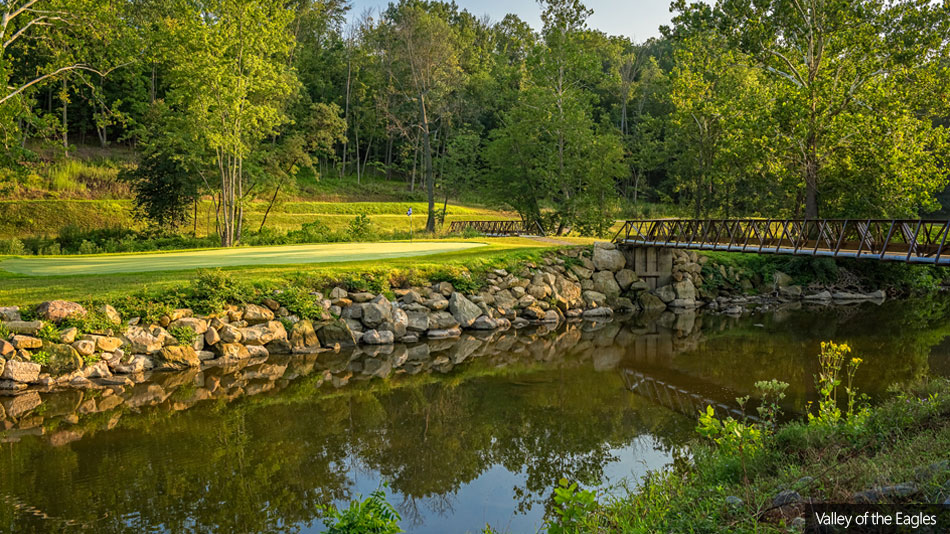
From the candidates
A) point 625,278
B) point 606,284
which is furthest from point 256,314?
point 625,278

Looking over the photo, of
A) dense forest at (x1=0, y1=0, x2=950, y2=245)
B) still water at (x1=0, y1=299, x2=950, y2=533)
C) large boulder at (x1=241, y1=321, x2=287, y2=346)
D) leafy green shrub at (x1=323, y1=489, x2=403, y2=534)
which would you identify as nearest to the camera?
leafy green shrub at (x1=323, y1=489, x2=403, y2=534)

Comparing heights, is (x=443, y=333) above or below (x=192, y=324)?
below

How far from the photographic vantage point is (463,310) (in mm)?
20469

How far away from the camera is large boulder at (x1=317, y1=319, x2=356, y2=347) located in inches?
690

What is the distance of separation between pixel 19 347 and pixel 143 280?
4.00m

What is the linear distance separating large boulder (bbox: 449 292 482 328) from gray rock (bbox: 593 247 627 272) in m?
7.31

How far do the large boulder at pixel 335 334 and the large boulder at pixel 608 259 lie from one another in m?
11.9

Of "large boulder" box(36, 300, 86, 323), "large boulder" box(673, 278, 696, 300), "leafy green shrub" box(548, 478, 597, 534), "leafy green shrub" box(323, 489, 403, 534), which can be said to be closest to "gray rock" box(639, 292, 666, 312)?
"large boulder" box(673, 278, 696, 300)

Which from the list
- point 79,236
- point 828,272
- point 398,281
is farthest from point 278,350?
point 828,272

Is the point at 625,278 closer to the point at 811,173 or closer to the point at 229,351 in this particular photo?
the point at 811,173

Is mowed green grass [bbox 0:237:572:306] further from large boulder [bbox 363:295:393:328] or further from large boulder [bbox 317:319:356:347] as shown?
large boulder [bbox 317:319:356:347]

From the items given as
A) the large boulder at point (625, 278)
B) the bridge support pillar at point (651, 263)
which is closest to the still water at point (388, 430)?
the large boulder at point (625, 278)

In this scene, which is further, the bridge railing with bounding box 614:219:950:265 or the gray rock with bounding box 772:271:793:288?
the gray rock with bounding box 772:271:793:288

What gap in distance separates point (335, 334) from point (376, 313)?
154 cm
